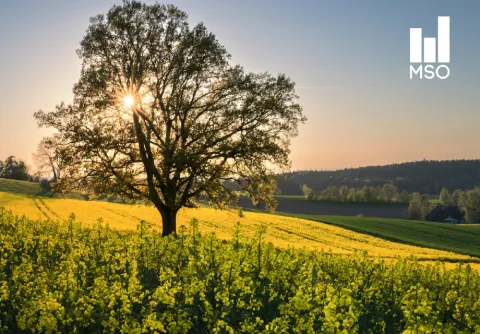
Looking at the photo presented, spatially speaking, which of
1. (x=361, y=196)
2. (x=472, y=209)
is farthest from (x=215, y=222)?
(x=361, y=196)

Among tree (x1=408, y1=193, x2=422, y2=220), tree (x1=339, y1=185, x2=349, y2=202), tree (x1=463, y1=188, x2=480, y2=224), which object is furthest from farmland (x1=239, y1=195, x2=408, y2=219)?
tree (x1=463, y1=188, x2=480, y2=224)

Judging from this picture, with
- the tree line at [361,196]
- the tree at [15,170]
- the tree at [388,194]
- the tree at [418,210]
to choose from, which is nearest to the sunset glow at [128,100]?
the tree at [15,170]

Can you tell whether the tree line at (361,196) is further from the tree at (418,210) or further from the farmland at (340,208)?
the tree at (418,210)

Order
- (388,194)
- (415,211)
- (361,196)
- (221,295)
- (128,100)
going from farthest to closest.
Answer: (388,194), (361,196), (415,211), (128,100), (221,295)

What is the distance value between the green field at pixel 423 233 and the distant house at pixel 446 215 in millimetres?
45965

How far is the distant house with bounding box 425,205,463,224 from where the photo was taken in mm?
117812

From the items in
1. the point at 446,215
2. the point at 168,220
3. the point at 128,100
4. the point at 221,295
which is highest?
the point at 128,100

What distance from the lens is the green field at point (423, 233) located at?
57.0 metres

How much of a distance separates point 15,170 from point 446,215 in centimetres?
10486

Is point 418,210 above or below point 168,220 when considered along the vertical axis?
below

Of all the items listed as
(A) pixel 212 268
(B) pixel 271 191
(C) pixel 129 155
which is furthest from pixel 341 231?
(A) pixel 212 268

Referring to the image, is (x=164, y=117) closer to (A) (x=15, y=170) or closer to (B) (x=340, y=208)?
(A) (x=15, y=170)

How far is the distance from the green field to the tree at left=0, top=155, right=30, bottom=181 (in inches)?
3120

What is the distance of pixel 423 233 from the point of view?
65.6m
